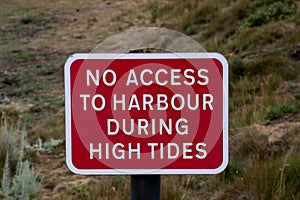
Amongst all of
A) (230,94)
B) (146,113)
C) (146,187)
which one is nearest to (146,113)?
(146,113)

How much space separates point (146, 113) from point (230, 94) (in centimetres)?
460

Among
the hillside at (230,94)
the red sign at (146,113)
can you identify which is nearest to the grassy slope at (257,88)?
the hillside at (230,94)

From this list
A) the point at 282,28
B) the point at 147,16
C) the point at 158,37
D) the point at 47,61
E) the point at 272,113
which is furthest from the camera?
the point at 147,16

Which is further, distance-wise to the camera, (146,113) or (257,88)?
(257,88)

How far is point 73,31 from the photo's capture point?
12945 millimetres

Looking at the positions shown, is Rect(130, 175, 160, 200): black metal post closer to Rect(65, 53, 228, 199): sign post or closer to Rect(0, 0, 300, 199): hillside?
Rect(65, 53, 228, 199): sign post

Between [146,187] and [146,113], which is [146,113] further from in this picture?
[146,187]

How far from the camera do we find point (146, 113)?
1.80m

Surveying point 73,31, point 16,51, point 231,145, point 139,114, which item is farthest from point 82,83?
point 73,31

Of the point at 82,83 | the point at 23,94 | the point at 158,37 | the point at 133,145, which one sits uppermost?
the point at 158,37

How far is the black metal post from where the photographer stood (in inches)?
72.6

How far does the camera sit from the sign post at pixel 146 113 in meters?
1.81

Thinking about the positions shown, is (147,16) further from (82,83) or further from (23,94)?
Answer: (82,83)

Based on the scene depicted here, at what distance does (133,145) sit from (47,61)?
872cm
